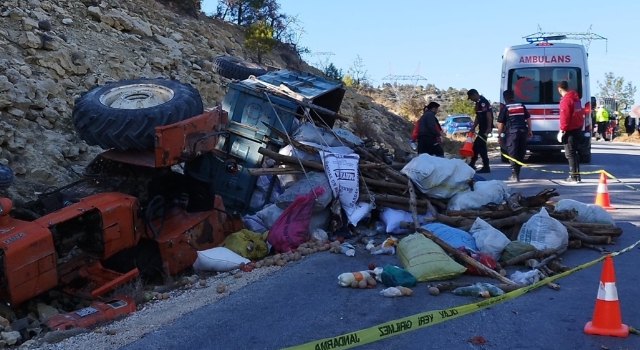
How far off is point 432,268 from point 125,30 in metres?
11.9

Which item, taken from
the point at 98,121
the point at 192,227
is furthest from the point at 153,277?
the point at 98,121

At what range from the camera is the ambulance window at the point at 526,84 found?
59.9 feet

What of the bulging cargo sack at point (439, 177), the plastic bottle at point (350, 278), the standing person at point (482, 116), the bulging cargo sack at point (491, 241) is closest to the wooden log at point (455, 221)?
the bulging cargo sack at point (491, 241)

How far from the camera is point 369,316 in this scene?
231 inches

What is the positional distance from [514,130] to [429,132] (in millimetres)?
1884

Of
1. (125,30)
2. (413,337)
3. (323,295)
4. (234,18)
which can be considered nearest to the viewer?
(413,337)

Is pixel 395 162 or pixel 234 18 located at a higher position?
pixel 234 18

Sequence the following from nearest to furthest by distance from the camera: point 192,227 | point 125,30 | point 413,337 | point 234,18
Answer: point 413,337 → point 192,227 → point 125,30 → point 234,18

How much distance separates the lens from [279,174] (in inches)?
375

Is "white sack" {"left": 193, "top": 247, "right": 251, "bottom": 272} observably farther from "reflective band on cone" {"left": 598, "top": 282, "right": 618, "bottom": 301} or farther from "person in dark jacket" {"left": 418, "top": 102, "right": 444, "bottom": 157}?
"person in dark jacket" {"left": 418, "top": 102, "right": 444, "bottom": 157}

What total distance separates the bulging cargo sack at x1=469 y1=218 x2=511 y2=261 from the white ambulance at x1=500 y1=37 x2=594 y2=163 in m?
10.8

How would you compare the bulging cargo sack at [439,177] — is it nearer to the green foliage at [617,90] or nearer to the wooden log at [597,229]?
the wooden log at [597,229]

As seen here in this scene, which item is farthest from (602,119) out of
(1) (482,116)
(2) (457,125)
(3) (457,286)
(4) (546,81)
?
(3) (457,286)

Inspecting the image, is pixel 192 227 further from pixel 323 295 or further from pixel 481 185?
pixel 481 185
